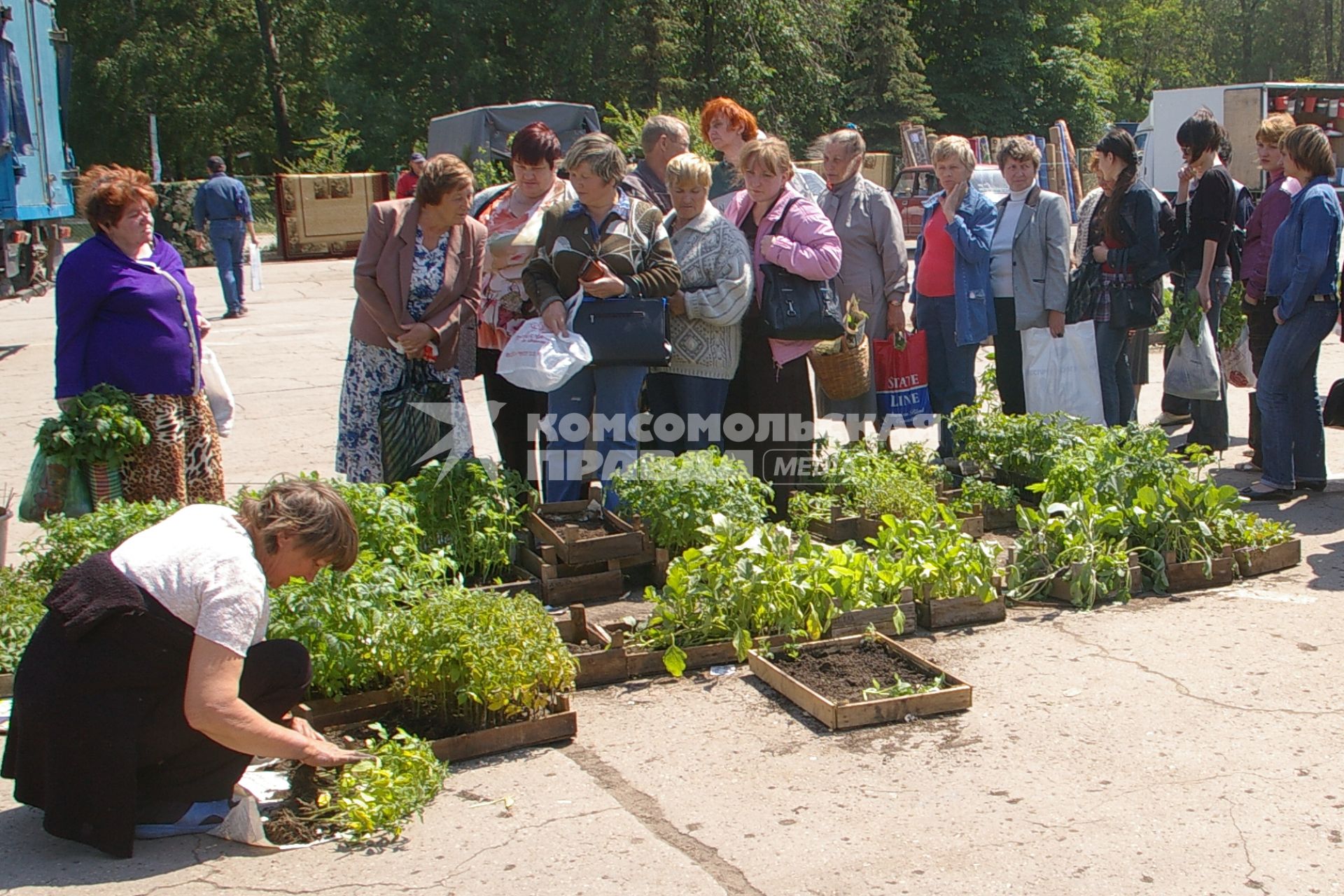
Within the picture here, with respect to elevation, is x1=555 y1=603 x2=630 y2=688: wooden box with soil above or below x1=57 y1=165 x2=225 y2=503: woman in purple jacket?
below

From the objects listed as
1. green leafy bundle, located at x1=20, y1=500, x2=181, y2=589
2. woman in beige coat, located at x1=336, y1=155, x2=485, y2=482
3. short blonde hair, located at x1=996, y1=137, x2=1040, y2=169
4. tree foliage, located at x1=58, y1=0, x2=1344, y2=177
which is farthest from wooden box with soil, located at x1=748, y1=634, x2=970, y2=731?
tree foliage, located at x1=58, y1=0, x2=1344, y2=177

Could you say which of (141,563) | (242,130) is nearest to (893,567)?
(141,563)

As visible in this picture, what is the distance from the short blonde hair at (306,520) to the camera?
3361 mm

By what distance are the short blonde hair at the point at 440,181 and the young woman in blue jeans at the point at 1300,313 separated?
4.18 m

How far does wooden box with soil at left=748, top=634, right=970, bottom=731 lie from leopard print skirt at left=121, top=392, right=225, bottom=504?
275 centimetres

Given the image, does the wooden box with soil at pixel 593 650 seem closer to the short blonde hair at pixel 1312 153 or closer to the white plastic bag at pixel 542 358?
the white plastic bag at pixel 542 358

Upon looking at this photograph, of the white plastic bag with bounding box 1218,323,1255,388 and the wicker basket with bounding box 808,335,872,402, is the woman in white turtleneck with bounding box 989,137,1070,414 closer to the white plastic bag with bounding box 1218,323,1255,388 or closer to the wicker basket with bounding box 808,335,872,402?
the wicker basket with bounding box 808,335,872,402

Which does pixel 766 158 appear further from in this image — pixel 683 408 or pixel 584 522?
pixel 584 522

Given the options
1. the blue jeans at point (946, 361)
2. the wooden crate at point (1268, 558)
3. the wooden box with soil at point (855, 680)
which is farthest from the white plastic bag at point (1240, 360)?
the wooden box with soil at point (855, 680)

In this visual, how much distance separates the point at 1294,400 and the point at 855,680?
12.4 ft

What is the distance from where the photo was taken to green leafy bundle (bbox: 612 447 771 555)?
5508mm

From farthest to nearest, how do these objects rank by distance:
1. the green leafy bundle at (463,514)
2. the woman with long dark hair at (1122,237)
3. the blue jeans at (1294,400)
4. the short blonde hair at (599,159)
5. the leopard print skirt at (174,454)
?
1. the woman with long dark hair at (1122,237)
2. the blue jeans at (1294,400)
3. the short blonde hair at (599,159)
4. the leopard print skirt at (174,454)
5. the green leafy bundle at (463,514)

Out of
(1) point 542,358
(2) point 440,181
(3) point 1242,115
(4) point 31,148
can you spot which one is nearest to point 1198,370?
(1) point 542,358

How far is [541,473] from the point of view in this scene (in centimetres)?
→ 668
